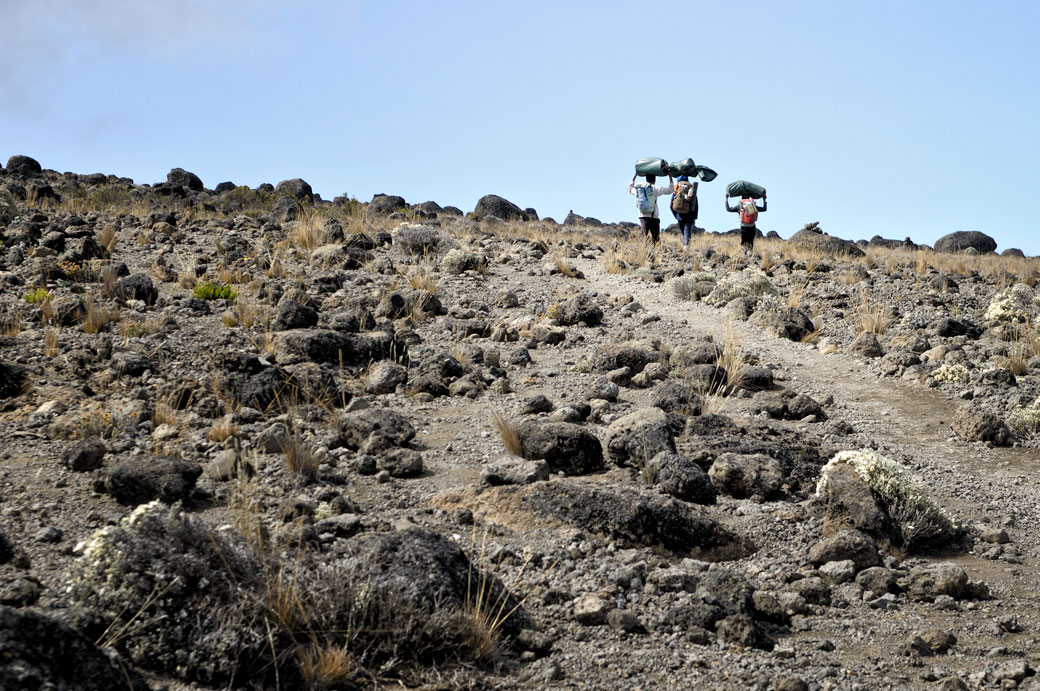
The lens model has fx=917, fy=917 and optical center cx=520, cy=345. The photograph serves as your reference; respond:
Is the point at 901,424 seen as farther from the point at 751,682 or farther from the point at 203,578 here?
the point at 203,578

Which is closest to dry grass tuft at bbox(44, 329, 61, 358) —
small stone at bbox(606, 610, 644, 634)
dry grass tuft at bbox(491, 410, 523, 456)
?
dry grass tuft at bbox(491, 410, 523, 456)

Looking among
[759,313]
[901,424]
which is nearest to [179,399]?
[901,424]

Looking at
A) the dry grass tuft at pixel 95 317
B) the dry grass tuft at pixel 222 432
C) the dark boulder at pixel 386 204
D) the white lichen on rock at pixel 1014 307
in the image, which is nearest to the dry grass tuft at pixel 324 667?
the dry grass tuft at pixel 222 432

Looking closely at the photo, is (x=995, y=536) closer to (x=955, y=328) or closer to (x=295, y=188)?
(x=955, y=328)

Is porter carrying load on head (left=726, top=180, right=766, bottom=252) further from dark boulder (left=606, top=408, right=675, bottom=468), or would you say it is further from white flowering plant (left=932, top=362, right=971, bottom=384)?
dark boulder (left=606, top=408, right=675, bottom=468)

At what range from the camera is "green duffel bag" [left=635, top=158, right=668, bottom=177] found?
63.2ft

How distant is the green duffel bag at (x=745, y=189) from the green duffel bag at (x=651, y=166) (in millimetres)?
1726

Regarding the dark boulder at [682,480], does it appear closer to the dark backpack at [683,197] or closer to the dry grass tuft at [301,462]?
the dry grass tuft at [301,462]

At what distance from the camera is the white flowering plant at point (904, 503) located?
6043 millimetres

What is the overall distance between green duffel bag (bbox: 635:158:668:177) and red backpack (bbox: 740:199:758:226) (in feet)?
6.48

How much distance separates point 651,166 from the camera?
19.2 m

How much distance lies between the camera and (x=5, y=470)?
237 inches

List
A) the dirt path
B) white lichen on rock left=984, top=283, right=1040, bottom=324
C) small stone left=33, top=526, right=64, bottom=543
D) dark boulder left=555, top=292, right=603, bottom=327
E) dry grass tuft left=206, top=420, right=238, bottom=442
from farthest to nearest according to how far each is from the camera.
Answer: white lichen on rock left=984, top=283, right=1040, bottom=324 → dark boulder left=555, top=292, right=603, bottom=327 → dry grass tuft left=206, top=420, right=238, bottom=442 → the dirt path → small stone left=33, top=526, right=64, bottom=543

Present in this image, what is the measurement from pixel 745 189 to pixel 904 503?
48.8ft
